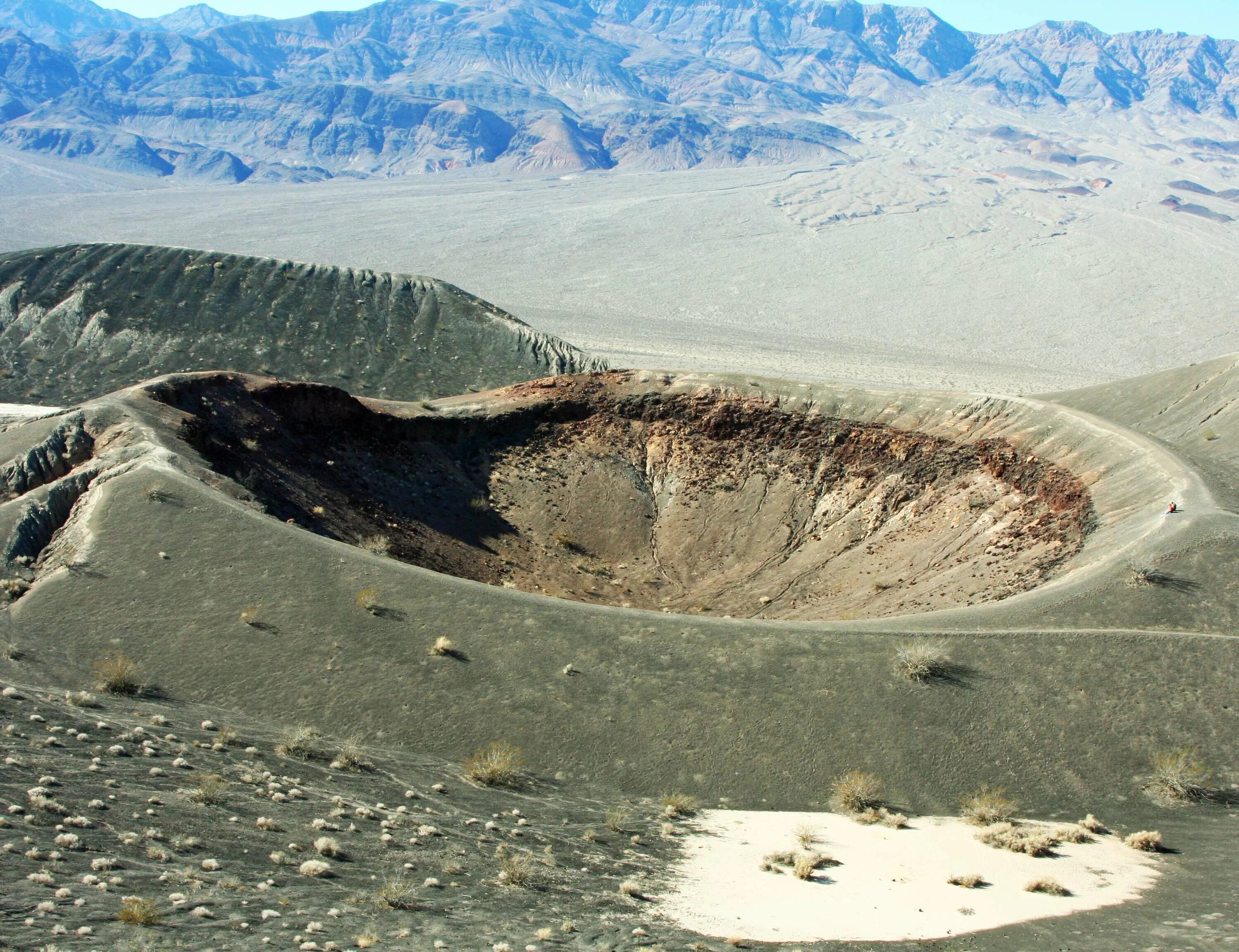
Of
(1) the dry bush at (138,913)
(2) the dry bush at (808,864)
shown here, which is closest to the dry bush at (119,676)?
(1) the dry bush at (138,913)

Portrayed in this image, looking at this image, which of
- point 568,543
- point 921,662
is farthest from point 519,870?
point 568,543

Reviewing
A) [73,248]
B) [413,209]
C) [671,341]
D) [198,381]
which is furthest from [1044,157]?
[198,381]

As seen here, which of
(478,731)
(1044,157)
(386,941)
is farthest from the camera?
(1044,157)

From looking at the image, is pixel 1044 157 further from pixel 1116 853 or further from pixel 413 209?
pixel 1116 853

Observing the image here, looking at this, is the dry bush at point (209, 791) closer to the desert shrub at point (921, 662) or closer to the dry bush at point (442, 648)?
the dry bush at point (442, 648)

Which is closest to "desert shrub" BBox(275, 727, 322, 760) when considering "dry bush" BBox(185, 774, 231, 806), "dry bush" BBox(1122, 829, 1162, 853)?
"dry bush" BBox(185, 774, 231, 806)
